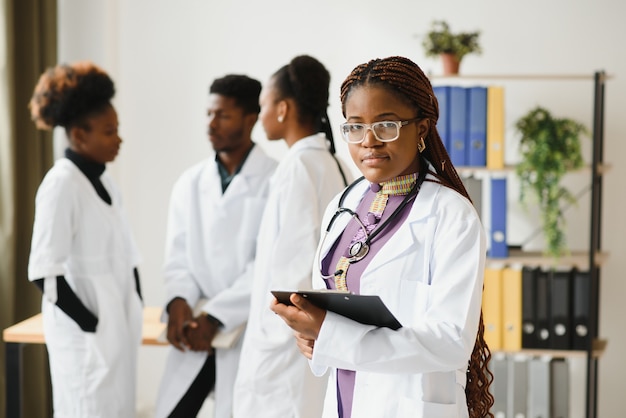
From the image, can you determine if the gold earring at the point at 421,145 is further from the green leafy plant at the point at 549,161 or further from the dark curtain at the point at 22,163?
the dark curtain at the point at 22,163

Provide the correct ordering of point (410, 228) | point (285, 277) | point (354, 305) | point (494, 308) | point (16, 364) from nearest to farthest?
point (354, 305) < point (410, 228) < point (285, 277) < point (16, 364) < point (494, 308)

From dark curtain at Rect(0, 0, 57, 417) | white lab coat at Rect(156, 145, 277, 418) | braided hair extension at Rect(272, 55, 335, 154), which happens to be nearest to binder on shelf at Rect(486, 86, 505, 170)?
white lab coat at Rect(156, 145, 277, 418)

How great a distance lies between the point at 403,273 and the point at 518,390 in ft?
8.01

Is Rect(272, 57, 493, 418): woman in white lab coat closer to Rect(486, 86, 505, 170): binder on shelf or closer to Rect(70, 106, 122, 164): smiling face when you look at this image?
Rect(70, 106, 122, 164): smiling face

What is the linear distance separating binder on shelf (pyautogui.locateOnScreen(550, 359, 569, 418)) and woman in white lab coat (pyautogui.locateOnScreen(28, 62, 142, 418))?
1.92 metres

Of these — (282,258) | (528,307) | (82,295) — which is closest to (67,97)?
(82,295)

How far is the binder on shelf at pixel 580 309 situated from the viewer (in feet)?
12.1

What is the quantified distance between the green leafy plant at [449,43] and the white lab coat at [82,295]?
172cm

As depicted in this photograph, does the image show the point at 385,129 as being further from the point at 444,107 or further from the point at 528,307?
the point at 528,307

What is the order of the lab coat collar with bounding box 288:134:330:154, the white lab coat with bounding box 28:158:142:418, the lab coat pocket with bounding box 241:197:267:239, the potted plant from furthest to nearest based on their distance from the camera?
1. the potted plant
2. the lab coat pocket with bounding box 241:197:267:239
3. the white lab coat with bounding box 28:158:142:418
4. the lab coat collar with bounding box 288:134:330:154

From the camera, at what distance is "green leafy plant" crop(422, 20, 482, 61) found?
3742 mm

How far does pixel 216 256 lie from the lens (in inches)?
116

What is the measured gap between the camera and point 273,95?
2590mm

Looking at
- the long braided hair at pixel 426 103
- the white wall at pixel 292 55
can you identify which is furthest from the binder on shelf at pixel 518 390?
the long braided hair at pixel 426 103
